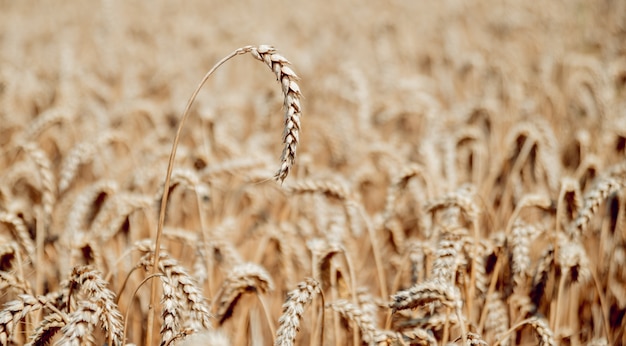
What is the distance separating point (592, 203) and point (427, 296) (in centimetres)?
76

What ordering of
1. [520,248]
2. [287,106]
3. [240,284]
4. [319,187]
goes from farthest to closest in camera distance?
[319,187]
[520,248]
[240,284]
[287,106]

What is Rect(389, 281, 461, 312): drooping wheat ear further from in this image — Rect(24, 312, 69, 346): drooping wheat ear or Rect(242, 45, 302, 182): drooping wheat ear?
Rect(24, 312, 69, 346): drooping wheat ear

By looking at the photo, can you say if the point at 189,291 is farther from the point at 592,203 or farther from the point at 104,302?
the point at 592,203

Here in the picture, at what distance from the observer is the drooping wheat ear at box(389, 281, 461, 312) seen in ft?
4.15

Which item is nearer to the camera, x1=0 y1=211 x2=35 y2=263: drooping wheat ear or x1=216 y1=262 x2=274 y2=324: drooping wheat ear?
x1=216 y1=262 x2=274 y2=324: drooping wheat ear

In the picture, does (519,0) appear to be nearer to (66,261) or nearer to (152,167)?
(152,167)

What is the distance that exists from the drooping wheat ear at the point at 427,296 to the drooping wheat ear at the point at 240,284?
46 centimetres

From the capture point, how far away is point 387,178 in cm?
337

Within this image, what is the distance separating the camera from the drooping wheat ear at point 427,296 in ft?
4.15

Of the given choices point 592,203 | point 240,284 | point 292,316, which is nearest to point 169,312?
point 292,316

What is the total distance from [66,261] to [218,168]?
750 millimetres

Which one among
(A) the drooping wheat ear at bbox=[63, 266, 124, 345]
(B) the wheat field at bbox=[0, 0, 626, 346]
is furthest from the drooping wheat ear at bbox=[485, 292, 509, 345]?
(A) the drooping wheat ear at bbox=[63, 266, 124, 345]

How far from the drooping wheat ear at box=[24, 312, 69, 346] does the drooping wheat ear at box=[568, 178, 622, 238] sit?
1.54 metres

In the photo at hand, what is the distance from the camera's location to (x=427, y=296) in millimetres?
1287
